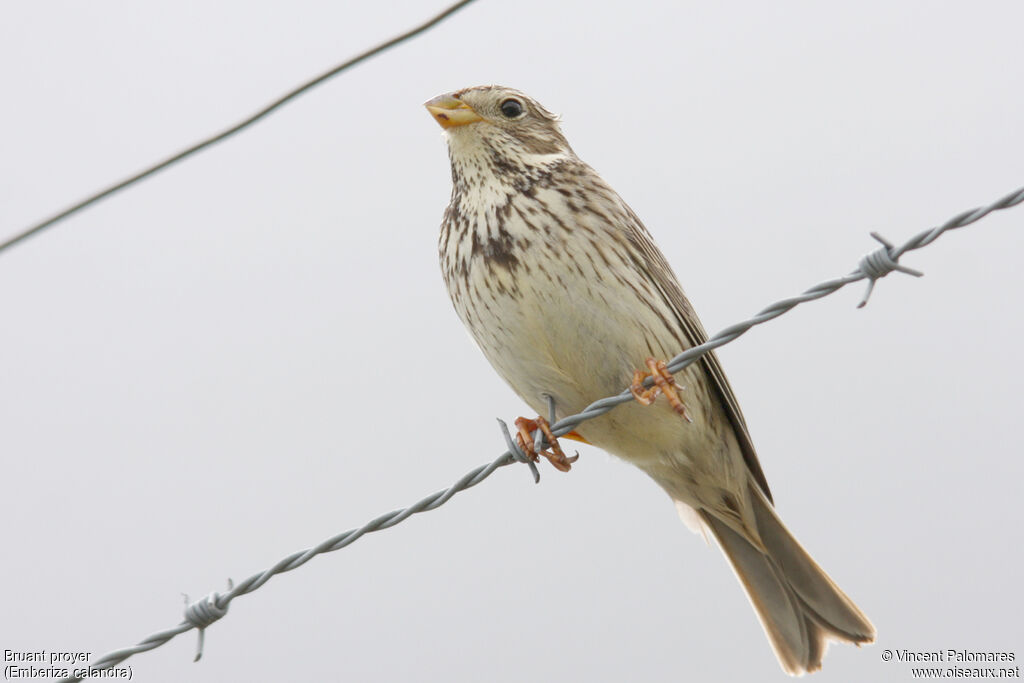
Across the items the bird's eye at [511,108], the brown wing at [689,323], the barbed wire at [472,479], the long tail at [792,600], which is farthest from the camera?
the bird's eye at [511,108]

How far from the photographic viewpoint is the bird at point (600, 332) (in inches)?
164

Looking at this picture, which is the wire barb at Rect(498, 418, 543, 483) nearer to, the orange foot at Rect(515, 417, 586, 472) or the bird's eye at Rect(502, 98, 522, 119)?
the orange foot at Rect(515, 417, 586, 472)

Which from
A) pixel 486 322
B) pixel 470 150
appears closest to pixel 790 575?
pixel 486 322

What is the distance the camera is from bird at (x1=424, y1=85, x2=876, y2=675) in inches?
164

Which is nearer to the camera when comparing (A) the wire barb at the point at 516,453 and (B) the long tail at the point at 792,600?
(A) the wire barb at the point at 516,453

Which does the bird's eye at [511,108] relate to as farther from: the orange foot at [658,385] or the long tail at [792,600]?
the long tail at [792,600]

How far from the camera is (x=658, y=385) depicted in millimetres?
4070

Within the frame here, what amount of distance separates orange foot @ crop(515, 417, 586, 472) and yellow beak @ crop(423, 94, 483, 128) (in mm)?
1189

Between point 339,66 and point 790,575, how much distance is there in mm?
2828

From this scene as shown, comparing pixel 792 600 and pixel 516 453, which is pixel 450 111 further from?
pixel 792 600

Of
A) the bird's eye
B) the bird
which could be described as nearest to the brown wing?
the bird

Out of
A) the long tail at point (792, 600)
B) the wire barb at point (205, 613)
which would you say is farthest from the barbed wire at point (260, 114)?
the long tail at point (792, 600)

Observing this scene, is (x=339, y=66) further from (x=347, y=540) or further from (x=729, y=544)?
(x=729, y=544)

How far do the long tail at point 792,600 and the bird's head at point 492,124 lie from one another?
5.26 feet
